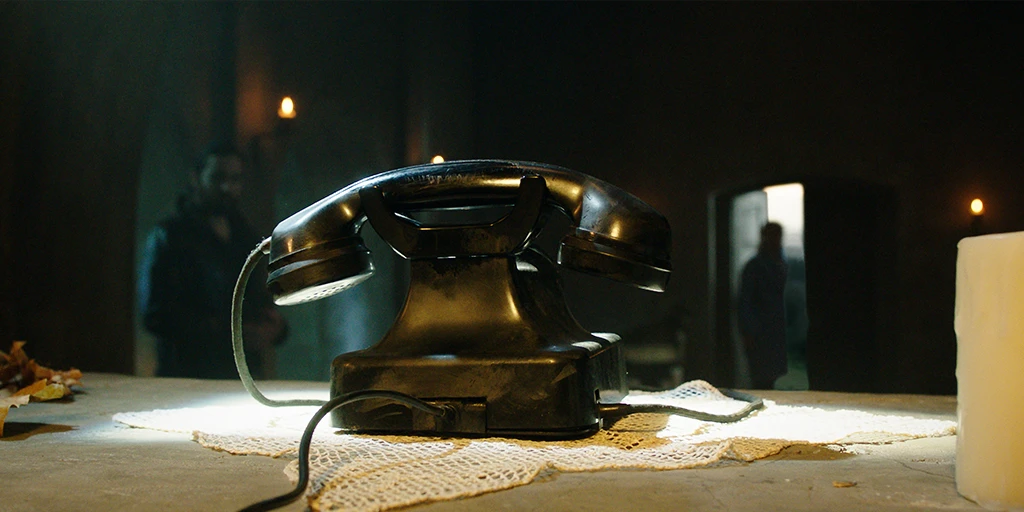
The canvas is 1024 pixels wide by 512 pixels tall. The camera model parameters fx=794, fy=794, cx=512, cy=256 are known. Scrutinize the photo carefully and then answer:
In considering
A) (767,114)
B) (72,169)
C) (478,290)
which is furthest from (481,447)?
(72,169)

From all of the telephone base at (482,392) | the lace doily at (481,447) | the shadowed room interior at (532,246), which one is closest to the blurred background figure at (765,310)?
the shadowed room interior at (532,246)

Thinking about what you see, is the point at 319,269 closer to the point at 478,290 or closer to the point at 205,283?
the point at 478,290

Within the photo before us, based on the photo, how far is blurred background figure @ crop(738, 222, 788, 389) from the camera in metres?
1.12

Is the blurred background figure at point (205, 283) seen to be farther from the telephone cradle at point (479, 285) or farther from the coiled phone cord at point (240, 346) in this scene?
the telephone cradle at point (479, 285)

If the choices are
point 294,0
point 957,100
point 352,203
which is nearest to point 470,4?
point 294,0

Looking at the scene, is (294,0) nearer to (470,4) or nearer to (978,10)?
(470,4)

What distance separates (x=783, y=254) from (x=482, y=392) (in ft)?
2.02

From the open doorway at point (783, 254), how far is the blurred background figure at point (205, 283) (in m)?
0.70

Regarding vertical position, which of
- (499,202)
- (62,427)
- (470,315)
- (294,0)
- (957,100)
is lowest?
(62,427)

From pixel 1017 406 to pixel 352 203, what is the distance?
0.58 m

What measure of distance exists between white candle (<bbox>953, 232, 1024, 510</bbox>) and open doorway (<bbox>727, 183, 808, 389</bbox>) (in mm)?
Result: 656

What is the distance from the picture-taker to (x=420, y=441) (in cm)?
66

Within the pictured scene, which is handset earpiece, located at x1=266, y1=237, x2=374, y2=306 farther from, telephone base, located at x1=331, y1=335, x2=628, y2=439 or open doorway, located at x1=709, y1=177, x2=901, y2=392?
open doorway, located at x1=709, y1=177, x2=901, y2=392

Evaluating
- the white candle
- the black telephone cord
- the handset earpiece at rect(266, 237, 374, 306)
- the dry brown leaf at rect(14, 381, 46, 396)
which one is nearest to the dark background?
the dry brown leaf at rect(14, 381, 46, 396)
